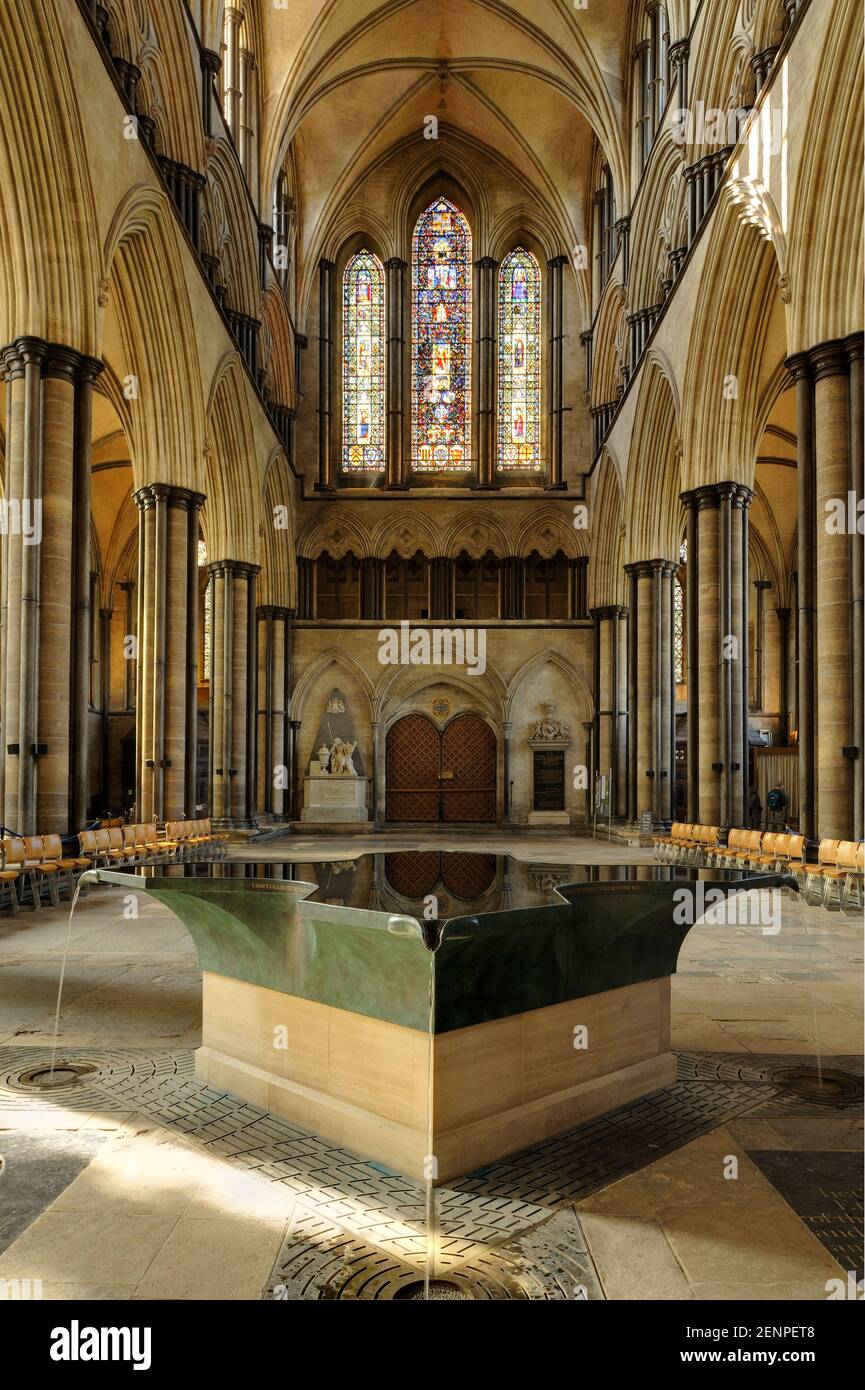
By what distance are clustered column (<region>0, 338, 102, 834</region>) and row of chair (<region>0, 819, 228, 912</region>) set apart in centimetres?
48

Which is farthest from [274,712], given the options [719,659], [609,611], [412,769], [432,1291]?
[432,1291]

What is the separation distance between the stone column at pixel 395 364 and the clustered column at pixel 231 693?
7.39 metres

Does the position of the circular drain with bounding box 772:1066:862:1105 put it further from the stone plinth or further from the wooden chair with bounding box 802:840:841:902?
the stone plinth

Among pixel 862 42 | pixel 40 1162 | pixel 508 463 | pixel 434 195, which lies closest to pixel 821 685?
pixel 862 42

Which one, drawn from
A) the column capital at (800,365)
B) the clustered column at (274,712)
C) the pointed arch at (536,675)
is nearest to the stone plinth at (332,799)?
the clustered column at (274,712)

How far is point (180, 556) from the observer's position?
16.9 metres

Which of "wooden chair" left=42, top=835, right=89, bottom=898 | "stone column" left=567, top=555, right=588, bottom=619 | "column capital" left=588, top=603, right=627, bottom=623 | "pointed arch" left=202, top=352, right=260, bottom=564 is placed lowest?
"wooden chair" left=42, top=835, right=89, bottom=898

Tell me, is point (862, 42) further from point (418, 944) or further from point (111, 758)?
point (111, 758)

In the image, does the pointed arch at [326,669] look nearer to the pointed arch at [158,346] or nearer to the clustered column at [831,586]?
the pointed arch at [158,346]

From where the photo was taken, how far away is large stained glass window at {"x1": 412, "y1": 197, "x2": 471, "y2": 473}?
28906 mm

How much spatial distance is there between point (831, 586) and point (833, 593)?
90 millimetres

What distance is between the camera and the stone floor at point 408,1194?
283 centimetres

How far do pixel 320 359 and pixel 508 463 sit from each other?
637 centimetres

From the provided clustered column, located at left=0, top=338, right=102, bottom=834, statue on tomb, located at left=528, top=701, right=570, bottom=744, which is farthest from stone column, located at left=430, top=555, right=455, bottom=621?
clustered column, located at left=0, top=338, right=102, bottom=834
